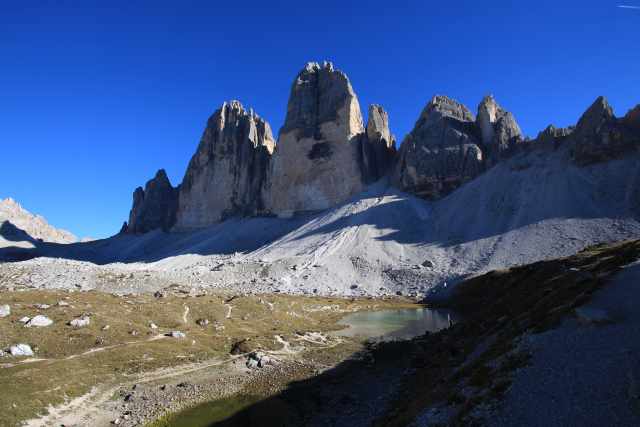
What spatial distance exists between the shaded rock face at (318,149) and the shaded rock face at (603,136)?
51.0m

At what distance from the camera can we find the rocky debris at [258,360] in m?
26.5

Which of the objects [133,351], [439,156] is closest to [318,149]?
[439,156]

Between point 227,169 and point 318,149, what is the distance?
44069 millimetres

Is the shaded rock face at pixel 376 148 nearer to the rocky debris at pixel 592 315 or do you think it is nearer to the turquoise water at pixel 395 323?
the turquoise water at pixel 395 323

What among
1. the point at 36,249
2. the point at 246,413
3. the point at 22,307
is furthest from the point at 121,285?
the point at 36,249

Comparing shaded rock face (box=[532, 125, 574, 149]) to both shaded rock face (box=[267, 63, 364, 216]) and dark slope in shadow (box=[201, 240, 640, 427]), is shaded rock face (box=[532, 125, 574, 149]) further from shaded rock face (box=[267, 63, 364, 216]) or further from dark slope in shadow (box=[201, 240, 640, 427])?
dark slope in shadow (box=[201, 240, 640, 427])

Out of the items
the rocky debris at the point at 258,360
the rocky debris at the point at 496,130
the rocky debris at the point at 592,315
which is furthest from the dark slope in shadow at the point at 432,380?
the rocky debris at the point at 496,130

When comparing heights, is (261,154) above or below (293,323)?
above

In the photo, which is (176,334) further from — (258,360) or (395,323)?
(395,323)

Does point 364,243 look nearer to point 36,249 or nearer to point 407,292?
point 407,292

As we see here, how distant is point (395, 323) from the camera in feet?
146

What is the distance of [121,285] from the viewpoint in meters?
62.4

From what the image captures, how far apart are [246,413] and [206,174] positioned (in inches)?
5570

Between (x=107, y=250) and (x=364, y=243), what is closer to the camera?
(x=364, y=243)
